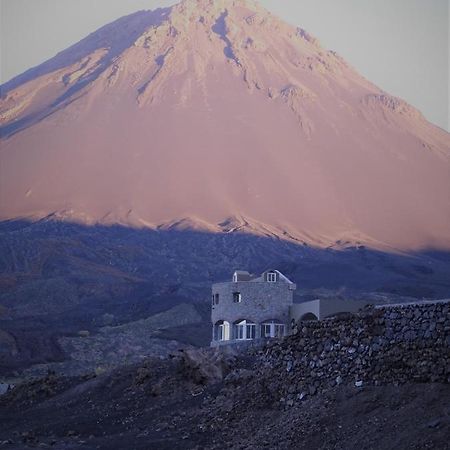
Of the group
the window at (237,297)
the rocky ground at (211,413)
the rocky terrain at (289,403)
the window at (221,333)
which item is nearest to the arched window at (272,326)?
the window at (237,297)

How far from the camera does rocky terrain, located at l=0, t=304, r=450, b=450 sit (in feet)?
50.3

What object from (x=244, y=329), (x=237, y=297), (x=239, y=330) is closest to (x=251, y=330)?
(x=244, y=329)

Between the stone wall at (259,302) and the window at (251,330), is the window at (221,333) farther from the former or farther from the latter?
the window at (251,330)

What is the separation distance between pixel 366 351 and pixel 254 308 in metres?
26.4

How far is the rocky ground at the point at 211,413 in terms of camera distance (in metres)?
15.2

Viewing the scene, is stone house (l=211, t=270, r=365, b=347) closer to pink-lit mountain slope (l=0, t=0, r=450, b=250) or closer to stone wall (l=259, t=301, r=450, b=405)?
stone wall (l=259, t=301, r=450, b=405)

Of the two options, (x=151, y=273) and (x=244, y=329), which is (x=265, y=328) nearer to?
(x=244, y=329)

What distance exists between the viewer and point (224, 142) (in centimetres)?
16075

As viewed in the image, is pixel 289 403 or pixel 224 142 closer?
pixel 289 403

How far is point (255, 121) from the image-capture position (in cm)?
16775

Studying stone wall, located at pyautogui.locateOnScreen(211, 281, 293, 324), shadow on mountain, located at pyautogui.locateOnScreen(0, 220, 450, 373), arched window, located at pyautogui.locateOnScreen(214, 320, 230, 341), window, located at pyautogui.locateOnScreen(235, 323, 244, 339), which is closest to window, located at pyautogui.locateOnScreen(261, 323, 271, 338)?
stone wall, located at pyautogui.locateOnScreen(211, 281, 293, 324)

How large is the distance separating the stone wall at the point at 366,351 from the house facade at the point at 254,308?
2349cm

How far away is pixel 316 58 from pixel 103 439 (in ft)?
582

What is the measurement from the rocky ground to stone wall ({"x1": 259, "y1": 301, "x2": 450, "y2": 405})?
0.63ft
